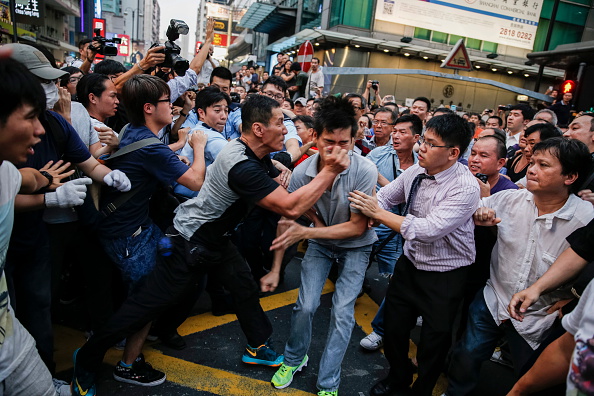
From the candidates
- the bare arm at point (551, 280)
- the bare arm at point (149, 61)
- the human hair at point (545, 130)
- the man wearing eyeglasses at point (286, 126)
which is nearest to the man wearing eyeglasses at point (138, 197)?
the bare arm at point (149, 61)

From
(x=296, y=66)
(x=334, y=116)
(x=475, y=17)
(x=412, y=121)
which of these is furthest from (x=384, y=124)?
(x=475, y=17)

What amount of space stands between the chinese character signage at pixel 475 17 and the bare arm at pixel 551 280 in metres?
21.7

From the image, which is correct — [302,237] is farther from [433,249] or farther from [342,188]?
[433,249]

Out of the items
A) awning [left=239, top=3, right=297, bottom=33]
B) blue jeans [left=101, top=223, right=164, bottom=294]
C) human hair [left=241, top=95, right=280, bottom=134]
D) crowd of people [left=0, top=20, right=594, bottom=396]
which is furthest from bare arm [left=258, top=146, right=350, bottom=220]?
awning [left=239, top=3, right=297, bottom=33]

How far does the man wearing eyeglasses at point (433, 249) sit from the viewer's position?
2.40 metres

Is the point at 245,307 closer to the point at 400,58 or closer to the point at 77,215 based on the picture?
the point at 77,215

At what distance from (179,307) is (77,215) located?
1.04 m

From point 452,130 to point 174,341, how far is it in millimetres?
2596

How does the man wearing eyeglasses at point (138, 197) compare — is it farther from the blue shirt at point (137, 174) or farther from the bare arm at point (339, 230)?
the bare arm at point (339, 230)

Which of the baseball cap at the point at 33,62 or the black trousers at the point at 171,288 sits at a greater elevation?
the baseball cap at the point at 33,62

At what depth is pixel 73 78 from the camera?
452 centimetres

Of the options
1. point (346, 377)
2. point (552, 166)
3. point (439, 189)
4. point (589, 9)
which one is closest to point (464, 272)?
point (439, 189)

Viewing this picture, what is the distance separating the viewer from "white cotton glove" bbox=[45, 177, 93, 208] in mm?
2150

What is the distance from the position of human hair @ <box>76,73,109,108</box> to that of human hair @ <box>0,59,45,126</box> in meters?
1.95
